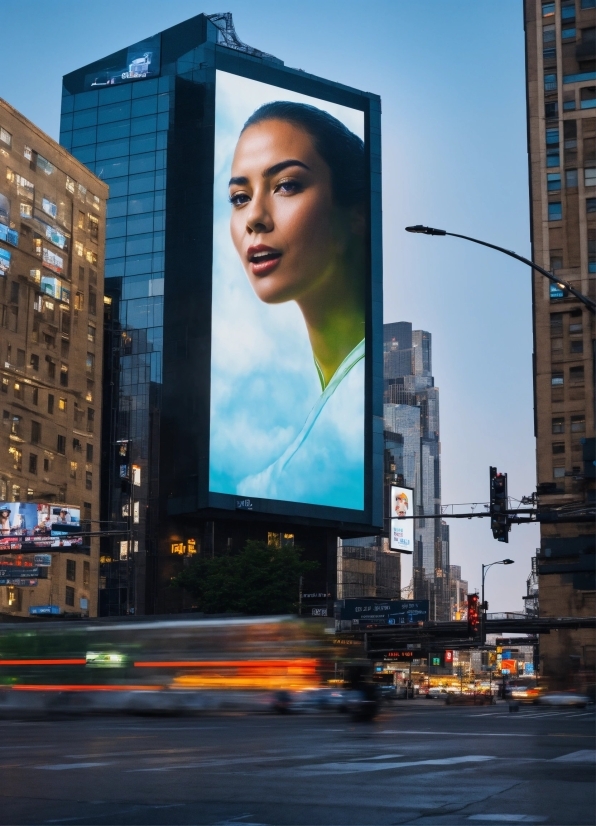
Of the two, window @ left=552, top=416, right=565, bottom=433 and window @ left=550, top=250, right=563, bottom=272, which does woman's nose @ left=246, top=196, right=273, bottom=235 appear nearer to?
window @ left=550, top=250, right=563, bottom=272

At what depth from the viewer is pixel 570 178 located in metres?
110

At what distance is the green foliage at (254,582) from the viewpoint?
106 metres

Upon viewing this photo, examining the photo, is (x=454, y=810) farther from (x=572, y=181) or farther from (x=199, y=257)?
(x=199, y=257)

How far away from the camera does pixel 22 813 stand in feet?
34.6

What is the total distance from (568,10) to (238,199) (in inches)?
1434

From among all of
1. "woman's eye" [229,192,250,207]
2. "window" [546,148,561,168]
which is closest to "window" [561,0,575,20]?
"window" [546,148,561,168]

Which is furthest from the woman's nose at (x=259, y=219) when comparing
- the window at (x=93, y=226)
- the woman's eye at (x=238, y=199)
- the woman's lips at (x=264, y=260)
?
the window at (x=93, y=226)

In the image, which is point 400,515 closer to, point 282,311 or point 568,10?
point 282,311

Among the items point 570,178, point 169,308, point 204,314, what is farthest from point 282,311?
point 570,178

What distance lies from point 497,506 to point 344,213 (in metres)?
101

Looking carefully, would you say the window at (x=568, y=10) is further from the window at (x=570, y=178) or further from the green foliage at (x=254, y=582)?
the green foliage at (x=254, y=582)

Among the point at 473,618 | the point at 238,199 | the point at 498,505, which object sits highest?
the point at 238,199

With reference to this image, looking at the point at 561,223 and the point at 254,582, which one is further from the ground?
the point at 561,223

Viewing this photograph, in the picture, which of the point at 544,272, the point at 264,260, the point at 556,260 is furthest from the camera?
the point at 264,260
